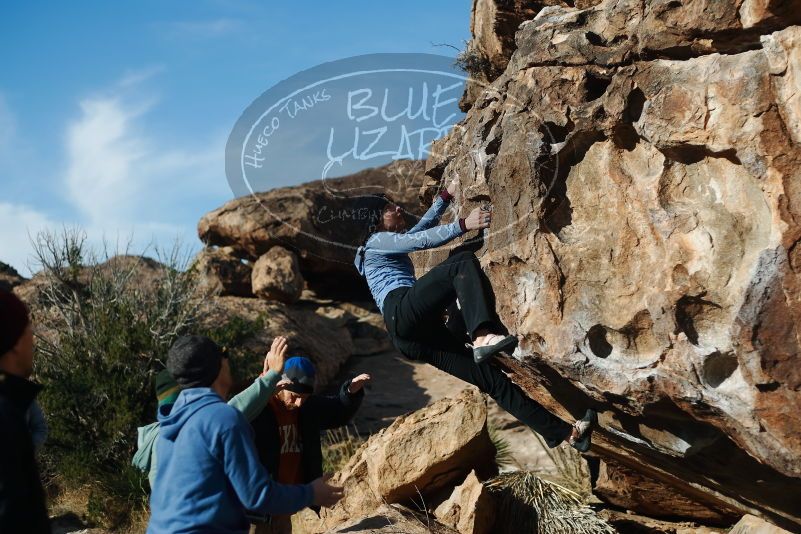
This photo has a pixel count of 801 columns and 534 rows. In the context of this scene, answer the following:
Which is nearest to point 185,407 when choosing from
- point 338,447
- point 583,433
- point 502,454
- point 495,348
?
point 495,348

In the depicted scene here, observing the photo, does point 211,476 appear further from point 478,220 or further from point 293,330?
point 293,330

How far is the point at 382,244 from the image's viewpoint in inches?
245

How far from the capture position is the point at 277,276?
16953mm

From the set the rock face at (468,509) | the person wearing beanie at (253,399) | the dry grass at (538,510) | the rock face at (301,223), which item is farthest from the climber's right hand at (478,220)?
the rock face at (301,223)

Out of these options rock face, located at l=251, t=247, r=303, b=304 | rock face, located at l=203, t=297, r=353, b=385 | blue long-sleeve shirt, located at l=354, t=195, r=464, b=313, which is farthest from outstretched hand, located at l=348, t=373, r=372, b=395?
rock face, located at l=251, t=247, r=303, b=304

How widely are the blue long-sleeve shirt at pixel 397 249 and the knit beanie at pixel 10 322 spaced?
310 cm

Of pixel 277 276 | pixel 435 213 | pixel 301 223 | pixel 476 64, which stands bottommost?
pixel 435 213

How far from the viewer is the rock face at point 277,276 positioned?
55.6 feet

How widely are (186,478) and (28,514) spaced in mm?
778

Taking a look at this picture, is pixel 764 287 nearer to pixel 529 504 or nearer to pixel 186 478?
pixel 186 478

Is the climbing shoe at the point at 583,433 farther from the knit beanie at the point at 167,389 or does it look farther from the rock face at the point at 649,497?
the knit beanie at the point at 167,389

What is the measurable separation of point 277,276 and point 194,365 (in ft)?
42.9

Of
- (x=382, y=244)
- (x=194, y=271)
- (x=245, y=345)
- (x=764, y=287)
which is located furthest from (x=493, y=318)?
(x=194, y=271)

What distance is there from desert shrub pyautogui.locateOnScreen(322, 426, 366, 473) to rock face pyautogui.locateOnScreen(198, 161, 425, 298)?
4.13m
